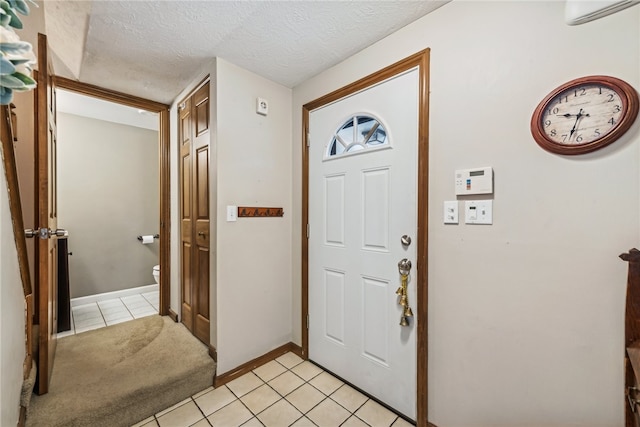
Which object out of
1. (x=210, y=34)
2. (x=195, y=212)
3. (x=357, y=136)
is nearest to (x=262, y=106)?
(x=210, y=34)

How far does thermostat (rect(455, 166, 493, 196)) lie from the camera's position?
1188 millimetres

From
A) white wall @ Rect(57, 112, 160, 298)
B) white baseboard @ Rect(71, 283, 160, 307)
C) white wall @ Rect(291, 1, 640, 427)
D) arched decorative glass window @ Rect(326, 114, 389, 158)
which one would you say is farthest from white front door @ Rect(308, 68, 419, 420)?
white wall @ Rect(57, 112, 160, 298)

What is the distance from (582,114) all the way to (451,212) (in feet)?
1.97

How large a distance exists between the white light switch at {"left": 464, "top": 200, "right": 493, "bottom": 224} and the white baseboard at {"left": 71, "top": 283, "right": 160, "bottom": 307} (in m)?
3.57

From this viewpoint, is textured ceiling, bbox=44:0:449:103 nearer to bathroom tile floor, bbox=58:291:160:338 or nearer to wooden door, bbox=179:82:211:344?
wooden door, bbox=179:82:211:344

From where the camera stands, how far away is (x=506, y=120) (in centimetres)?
116

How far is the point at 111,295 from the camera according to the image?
3.22m

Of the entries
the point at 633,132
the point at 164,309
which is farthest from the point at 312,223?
the point at 164,309

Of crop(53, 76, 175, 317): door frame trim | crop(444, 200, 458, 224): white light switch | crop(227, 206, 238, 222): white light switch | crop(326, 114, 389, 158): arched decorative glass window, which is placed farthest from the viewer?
crop(53, 76, 175, 317): door frame trim

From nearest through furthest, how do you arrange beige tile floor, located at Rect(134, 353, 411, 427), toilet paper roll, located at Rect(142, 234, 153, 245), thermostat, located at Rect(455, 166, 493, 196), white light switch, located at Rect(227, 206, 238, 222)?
thermostat, located at Rect(455, 166, 493, 196) → beige tile floor, located at Rect(134, 353, 411, 427) → white light switch, located at Rect(227, 206, 238, 222) → toilet paper roll, located at Rect(142, 234, 153, 245)

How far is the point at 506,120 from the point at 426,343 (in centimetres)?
119

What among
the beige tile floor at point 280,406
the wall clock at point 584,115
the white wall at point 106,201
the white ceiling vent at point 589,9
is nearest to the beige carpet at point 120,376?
the beige tile floor at point 280,406

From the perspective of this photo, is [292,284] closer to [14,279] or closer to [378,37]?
[14,279]

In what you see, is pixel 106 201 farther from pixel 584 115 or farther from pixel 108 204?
pixel 584 115
